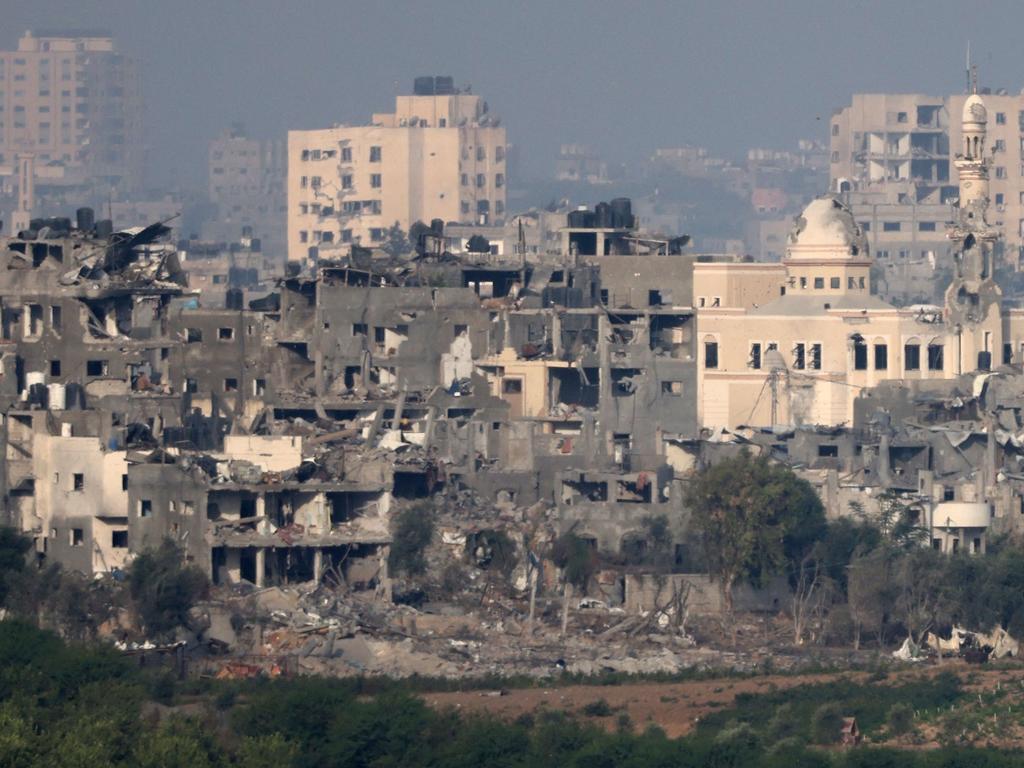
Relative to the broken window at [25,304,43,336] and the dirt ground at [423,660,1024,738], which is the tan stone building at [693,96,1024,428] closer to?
the broken window at [25,304,43,336]

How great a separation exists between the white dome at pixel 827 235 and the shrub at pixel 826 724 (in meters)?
31.7

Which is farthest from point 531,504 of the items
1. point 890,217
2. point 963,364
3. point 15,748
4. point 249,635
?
point 890,217

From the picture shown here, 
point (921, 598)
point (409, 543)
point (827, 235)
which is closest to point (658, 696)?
point (921, 598)

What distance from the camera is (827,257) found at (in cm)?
9319

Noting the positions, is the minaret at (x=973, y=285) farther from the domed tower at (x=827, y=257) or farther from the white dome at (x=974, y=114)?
the domed tower at (x=827, y=257)

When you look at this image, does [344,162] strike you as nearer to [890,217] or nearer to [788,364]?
[890,217]

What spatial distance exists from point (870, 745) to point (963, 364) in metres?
30.8

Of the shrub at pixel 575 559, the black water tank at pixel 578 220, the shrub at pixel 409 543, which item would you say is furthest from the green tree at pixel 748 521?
the black water tank at pixel 578 220

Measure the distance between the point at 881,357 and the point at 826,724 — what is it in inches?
1162

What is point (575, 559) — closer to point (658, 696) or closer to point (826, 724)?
point (658, 696)

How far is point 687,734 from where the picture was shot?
61.3m

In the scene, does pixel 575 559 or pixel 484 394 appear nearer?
pixel 575 559

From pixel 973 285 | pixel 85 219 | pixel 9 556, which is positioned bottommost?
pixel 9 556

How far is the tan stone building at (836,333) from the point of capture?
297ft
